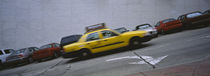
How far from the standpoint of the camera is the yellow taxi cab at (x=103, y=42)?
7.09 m

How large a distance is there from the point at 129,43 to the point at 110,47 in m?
1.04

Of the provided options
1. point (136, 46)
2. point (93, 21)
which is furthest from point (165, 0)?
point (136, 46)

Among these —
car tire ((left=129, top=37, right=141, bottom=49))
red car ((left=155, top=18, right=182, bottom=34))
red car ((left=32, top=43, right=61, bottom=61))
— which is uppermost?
red car ((left=155, top=18, right=182, bottom=34))

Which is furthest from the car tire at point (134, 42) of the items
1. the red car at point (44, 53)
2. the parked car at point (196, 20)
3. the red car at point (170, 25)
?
the parked car at point (196, 20)

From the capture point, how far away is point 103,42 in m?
7.09

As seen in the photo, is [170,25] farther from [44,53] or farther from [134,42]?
[44,53]

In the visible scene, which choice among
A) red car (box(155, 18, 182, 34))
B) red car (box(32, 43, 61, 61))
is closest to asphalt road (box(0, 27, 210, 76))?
red car (box(32, 43, 61, 61))

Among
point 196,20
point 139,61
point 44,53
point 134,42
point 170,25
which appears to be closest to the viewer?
point 139,61

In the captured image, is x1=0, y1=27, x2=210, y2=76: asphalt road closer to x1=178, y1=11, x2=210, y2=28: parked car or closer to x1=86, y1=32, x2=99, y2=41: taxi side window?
x1=86, y1=32, x2=99, y2=41: taxi side window

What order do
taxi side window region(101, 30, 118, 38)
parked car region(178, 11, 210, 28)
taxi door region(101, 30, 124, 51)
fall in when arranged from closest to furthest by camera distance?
1. taxi door region(101, 30, 124, 51)
2. taxi side window region(101, 30, 118, 38)
3. parked car region(178, 11, 210, 28)

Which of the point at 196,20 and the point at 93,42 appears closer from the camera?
the point at 93,42

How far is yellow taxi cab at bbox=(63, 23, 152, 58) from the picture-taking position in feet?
23.2

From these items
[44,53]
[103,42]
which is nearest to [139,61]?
[103,42]

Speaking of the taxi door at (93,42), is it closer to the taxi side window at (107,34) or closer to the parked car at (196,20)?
the taxi side window at (107,34)
